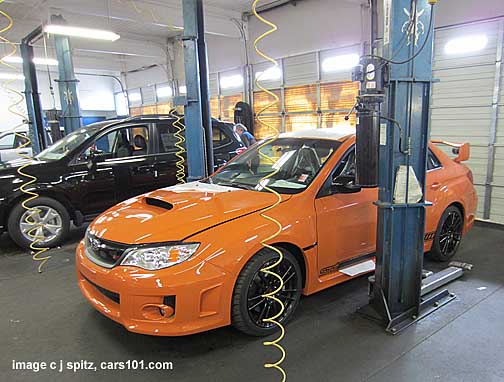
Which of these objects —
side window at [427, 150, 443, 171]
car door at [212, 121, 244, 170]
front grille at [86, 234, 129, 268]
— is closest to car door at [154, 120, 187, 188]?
car door at [212, 121, 244, 170]

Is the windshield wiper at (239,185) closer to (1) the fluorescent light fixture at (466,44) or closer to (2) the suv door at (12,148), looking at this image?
(1) the fluorescent light fixture at (466,44)

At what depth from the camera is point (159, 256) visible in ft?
Result: 7.93

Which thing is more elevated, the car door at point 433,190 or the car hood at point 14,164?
the car hood at point 14,164

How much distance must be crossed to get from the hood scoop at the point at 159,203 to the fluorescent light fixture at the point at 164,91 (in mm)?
12029

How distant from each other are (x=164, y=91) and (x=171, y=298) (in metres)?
13.9

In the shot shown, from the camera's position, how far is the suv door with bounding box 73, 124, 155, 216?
5.03 metres

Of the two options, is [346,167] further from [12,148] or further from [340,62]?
[12,148]

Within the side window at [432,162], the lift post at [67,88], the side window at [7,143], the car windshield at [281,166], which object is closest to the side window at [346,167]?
the car windshield at [281,166]

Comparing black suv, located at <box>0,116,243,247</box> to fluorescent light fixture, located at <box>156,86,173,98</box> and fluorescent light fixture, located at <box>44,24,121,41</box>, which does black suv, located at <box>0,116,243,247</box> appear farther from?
fluorescent light fixture, located at <box>156,86,173,98</box>

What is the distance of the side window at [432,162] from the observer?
3756 mm

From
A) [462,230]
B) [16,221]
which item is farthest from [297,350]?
[16,221]

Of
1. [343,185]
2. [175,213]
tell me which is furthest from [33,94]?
[343,185]

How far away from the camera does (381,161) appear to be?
2.74 metres

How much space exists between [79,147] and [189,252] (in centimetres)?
337
